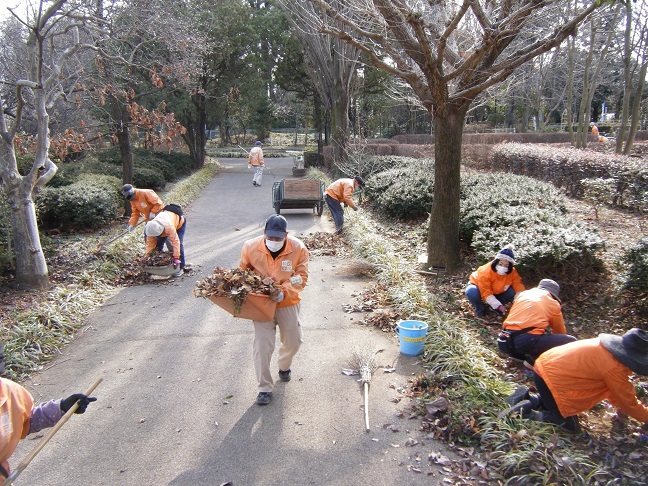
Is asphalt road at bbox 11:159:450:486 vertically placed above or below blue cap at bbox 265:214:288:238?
below

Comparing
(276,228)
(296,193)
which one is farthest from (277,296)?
(296,193)

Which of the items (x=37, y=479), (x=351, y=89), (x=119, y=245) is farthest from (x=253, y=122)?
(x=37, y=479)

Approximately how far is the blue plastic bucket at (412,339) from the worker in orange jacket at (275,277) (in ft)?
4.30

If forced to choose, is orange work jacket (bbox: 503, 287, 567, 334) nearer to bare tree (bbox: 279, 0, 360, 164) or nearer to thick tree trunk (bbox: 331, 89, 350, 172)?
bare tree (bbox: 279, 0, 360, 164)

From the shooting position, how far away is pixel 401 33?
23.1 ft

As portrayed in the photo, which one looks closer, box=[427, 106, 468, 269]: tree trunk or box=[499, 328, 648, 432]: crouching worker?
box=[499, 328, 648, 432]: crouching worker

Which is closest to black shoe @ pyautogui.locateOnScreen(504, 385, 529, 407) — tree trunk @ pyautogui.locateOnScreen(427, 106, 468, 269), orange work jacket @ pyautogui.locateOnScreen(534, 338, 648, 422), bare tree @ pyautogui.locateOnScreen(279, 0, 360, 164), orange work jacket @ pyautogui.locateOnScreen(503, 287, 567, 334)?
orange work jacket @ pyautogui.locateOnScreen(534, 338, 648, 422)

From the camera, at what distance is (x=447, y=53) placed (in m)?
7.62

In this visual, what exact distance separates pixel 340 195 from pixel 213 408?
23.5ft

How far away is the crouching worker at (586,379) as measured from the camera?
3.49 meters

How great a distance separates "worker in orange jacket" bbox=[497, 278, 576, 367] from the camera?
177 inches

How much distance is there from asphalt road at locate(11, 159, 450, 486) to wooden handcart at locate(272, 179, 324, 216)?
5982 mm

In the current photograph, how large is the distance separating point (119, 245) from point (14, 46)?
22.2 feet

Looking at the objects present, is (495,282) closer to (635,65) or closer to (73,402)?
(73,402)
